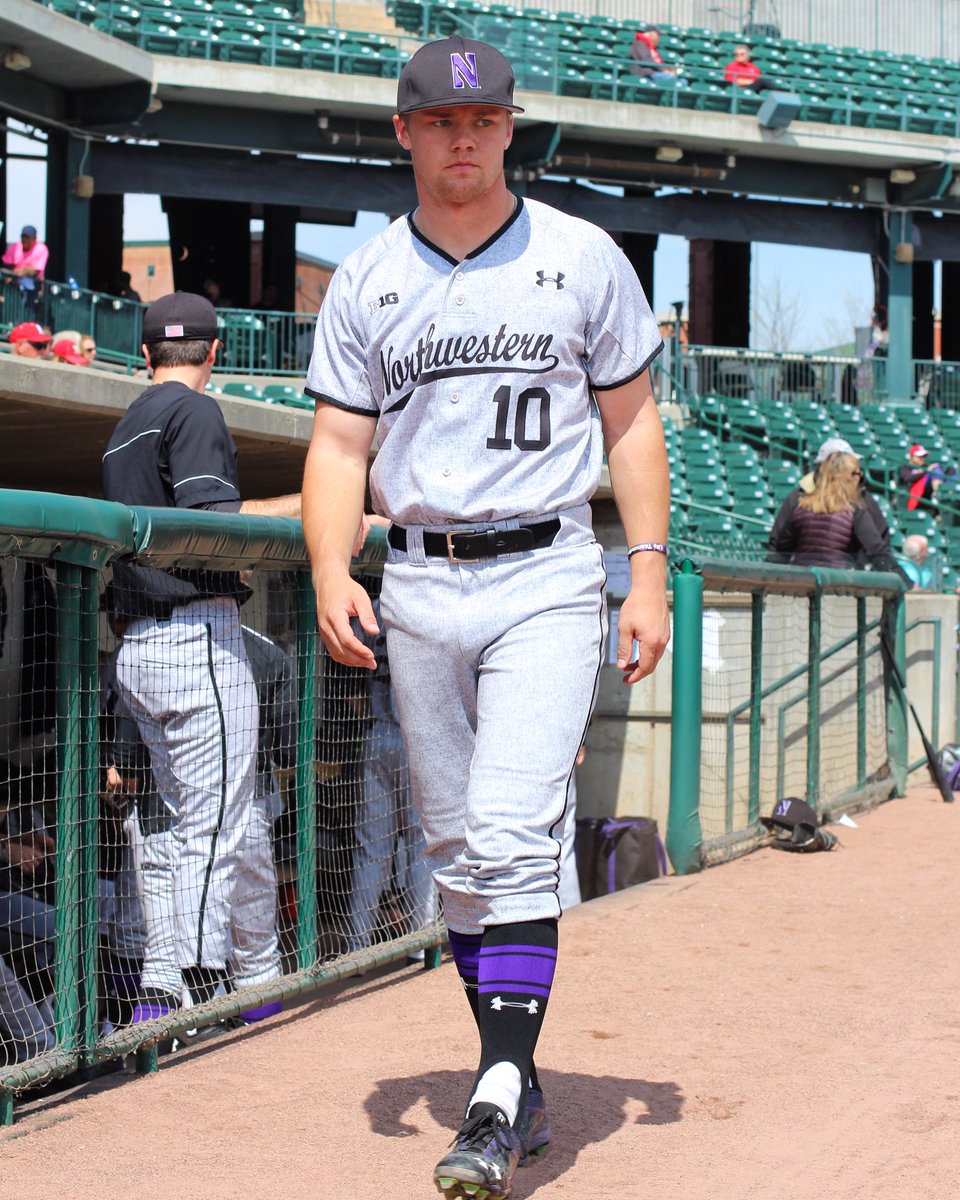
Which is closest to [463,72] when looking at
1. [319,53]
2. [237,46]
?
[237,46]

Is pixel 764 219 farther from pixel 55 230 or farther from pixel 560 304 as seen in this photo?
pixel 560 304

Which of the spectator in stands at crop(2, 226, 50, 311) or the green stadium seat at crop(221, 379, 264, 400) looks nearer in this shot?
the green stadium seat at crop(221, 379, 264, 400)

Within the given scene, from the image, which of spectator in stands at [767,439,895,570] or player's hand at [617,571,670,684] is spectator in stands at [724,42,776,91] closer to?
spectator in stands at [767,439,895,570]

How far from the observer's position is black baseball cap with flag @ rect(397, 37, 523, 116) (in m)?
2.83

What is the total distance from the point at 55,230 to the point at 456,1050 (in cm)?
2150

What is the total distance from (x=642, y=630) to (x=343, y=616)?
0.53 meters

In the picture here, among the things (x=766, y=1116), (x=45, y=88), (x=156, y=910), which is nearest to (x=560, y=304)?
(x=766, y=1116)

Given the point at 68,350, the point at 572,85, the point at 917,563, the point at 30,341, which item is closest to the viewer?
the point at 30,341

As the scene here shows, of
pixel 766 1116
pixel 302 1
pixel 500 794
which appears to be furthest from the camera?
pixel 302 1

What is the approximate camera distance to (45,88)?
2217 cm

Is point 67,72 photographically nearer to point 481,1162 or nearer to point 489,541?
point 489,541

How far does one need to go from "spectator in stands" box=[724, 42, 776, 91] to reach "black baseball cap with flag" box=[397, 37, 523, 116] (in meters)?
24.1

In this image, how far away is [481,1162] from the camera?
2471 millimetres

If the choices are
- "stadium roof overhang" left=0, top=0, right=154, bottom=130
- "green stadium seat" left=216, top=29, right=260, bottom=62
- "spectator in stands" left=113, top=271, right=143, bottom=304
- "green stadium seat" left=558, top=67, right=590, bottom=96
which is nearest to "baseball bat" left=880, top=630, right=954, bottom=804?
"spectator in stands" left=113, top=271, right=143, bottom=304
